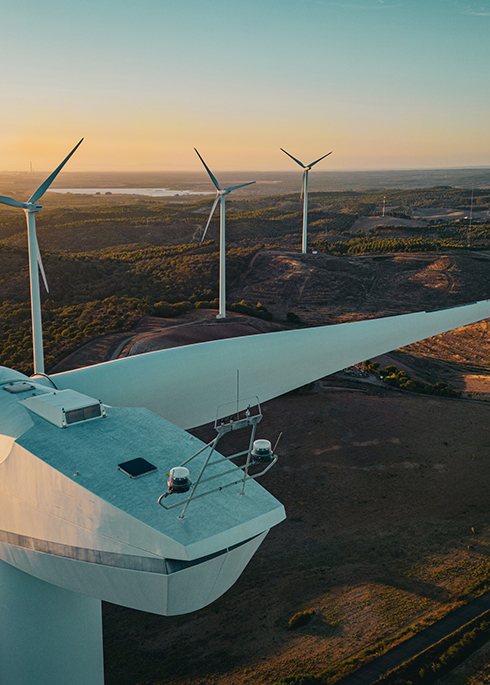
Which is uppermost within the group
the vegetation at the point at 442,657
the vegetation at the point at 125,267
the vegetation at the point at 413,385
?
the vegetation at the point at 125,267

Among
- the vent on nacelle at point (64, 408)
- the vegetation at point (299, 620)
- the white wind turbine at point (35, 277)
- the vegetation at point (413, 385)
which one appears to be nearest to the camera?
the vent on nacelle at point (64, 408)

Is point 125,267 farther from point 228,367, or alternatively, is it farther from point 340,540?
point 228,367

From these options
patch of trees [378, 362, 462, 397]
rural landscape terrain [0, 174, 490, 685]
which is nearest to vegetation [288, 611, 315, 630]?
rural landscape terrain [0, 174, 490, 685]

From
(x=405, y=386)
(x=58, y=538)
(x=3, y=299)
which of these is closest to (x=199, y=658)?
(x=58, y=538)

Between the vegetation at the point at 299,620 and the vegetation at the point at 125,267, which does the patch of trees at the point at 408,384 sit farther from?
the vegetation at the point at 299,620

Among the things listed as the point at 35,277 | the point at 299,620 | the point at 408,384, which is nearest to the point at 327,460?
the point at 299,620

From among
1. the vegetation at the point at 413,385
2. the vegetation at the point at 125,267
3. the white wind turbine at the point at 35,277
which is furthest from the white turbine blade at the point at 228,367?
the vegetation at the point at 125,267
